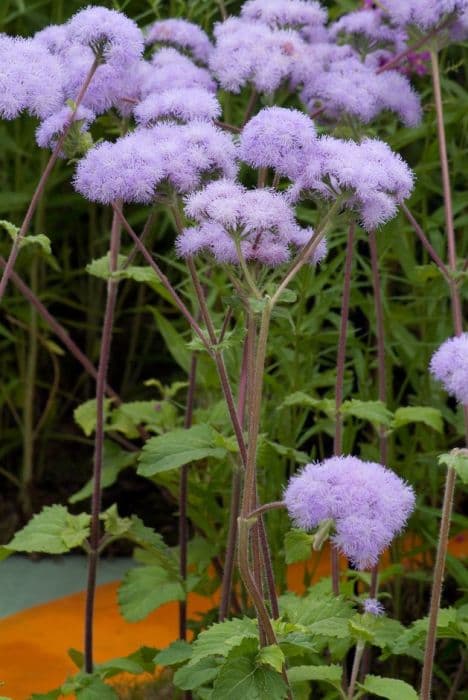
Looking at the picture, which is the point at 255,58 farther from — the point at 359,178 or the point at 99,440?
the point at 99,440

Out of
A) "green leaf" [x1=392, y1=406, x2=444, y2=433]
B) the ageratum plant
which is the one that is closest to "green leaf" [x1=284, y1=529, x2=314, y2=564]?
the ageratum plant

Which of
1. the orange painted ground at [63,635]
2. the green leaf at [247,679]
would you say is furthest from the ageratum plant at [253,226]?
the orange painted ground at [63,635]

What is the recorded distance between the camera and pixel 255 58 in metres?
1.81

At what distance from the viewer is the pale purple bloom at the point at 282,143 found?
146 centimetres

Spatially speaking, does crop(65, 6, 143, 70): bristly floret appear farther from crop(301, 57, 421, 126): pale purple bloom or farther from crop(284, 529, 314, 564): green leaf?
crop(284, 529, 314, 564): green leaf

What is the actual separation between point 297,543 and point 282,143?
1.55 ft

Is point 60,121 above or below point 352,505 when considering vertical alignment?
above

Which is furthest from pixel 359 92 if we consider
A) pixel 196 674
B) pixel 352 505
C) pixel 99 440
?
pixel 196 674

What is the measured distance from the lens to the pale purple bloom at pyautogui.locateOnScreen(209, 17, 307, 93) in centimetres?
181

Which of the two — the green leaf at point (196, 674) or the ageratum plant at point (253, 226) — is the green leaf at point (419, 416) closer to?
the ageratum plant at point (253, 226)

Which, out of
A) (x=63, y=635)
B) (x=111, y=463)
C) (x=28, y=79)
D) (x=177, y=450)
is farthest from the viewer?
(x=63, y=635)

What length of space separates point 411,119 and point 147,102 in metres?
0.52

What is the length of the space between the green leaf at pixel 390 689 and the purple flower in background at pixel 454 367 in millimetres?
419

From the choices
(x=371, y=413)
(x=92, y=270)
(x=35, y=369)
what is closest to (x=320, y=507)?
(x=371, y=413)
